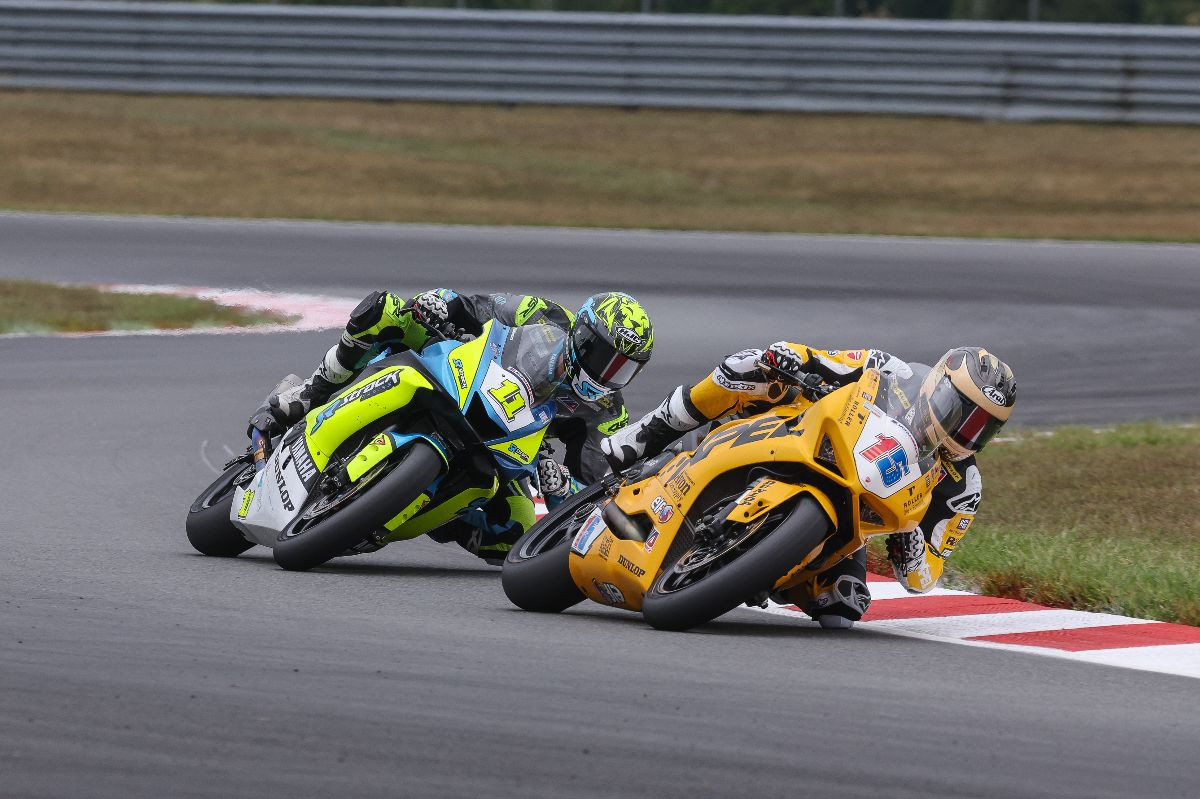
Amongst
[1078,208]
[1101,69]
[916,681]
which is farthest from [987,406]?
[1101,69]

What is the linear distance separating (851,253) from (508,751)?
51.8 ft

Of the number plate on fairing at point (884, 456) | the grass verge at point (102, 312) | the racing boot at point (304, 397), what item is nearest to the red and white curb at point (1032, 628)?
the number plate on fairing at point (884, 456)

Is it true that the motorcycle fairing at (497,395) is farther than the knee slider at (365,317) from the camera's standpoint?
No

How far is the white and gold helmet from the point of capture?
253 inches

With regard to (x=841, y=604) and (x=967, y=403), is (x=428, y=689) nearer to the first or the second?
(x=841, y=604)

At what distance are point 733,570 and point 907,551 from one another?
962 mm

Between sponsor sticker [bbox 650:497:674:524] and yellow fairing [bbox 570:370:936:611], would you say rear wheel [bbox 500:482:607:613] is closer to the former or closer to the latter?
yellow fairing [bbox 570:370:936:611]

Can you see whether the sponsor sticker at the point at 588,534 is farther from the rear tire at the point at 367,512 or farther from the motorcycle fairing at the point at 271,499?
the motorcycle fairing at the point at 271,499

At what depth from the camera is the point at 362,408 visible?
748cm

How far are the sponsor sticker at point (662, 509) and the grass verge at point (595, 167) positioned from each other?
623 inches

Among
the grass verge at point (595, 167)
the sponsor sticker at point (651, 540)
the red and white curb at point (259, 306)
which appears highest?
the sponsor sticker at point (651, 540)

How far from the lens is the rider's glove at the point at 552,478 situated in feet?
25.4

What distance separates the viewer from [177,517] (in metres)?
8.90

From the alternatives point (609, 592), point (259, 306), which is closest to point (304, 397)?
point (609, 592)
